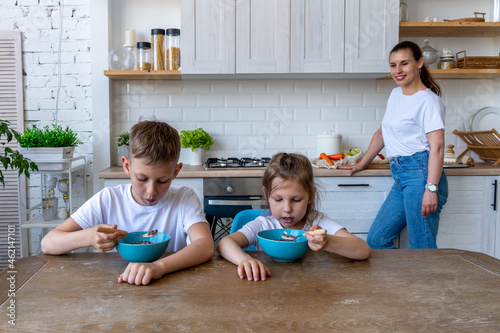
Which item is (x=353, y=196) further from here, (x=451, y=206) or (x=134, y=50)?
(x=134, y=50)

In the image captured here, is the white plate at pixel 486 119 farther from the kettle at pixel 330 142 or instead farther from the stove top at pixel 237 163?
the stove top at pixel 237 163

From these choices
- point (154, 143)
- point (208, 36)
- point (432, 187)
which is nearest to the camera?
point (154, 143)

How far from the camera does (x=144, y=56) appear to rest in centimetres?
311

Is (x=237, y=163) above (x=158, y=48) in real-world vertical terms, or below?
below

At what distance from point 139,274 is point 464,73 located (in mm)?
2889

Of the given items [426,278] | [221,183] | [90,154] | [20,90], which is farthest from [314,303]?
[20,90]

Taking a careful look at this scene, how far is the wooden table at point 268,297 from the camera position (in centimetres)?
87

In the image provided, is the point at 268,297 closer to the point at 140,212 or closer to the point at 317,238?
the point at 317,238

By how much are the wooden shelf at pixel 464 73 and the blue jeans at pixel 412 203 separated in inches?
38.3

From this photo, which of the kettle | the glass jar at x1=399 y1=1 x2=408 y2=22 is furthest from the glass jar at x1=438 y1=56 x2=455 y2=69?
the kettle

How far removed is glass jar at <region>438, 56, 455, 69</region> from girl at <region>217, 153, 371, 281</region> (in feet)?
7.15

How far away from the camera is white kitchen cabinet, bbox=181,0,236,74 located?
2961 mm

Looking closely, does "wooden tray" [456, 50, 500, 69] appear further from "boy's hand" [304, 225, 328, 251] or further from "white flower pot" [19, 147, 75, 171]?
"white flower pot" [19, 147, 75, 171]

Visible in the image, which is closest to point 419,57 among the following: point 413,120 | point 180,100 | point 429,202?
point 413,120
